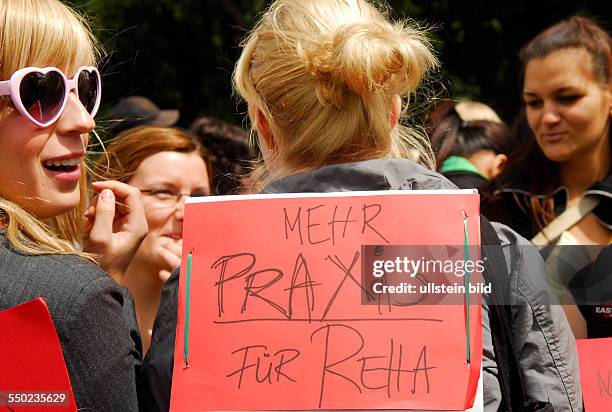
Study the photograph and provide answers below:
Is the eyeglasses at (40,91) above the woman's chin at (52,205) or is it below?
above

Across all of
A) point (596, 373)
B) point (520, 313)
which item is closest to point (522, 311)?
point (520, 313)

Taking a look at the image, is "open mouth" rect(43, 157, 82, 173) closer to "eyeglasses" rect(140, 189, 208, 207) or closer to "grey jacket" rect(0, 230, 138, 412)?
"grey jacket" rect(0, 230, 138, 412)

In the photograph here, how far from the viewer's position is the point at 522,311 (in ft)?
5.56

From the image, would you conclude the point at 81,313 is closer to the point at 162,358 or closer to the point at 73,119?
the point at 162,358

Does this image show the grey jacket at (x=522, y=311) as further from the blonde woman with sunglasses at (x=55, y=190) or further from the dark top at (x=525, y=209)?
the dark top at (x=525, y=209)

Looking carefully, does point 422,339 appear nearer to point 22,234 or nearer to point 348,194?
point 348,194

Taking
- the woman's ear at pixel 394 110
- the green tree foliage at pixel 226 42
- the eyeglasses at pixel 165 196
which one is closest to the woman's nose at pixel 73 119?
the woman's ear at pixel 394 110

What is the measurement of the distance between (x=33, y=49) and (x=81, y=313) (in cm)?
53

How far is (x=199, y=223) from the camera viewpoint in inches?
66.3

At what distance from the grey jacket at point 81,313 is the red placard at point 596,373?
841 mm

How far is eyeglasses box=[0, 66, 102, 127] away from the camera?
1763mm

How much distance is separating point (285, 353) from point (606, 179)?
6.39ft

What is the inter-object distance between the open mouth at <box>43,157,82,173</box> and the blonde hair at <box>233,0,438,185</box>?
0.38 meters

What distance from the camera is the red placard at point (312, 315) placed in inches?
→ 61.6
